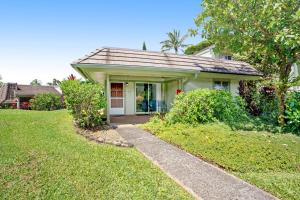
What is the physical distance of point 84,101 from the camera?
9.12 meters

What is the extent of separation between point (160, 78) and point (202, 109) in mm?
6373

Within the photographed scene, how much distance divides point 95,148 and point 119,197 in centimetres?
288

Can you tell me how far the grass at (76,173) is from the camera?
389cm

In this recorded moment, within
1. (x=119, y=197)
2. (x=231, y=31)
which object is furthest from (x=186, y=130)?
(x=231, y=31)

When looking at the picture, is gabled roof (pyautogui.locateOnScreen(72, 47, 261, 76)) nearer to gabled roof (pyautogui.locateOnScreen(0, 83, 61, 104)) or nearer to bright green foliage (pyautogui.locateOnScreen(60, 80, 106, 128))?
bright green foliage (pyautogui.locateOnScreen(60, 80, 106, 128))

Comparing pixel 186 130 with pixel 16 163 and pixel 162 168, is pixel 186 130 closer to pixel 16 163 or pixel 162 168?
pixel 162 168

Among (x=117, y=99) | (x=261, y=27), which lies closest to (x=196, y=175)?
(x=261, y=27)

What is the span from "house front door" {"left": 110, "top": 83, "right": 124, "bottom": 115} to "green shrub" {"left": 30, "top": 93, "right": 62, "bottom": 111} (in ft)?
65.8

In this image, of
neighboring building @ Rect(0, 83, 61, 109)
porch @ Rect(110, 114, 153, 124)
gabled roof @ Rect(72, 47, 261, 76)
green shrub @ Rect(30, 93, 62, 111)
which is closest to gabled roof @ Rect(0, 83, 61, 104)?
neighboring building @ Rect(0, 83, 61, 109)

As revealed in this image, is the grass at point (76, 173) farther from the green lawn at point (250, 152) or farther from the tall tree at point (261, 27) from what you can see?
the tall tree at point (261, 27)

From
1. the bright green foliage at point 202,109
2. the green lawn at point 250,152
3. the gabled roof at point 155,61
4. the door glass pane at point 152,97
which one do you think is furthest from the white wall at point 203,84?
the green lawn at point 250,152

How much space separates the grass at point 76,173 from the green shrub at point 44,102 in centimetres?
2547

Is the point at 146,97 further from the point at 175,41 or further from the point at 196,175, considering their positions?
the point at 175,41

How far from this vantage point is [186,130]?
8.41 m
